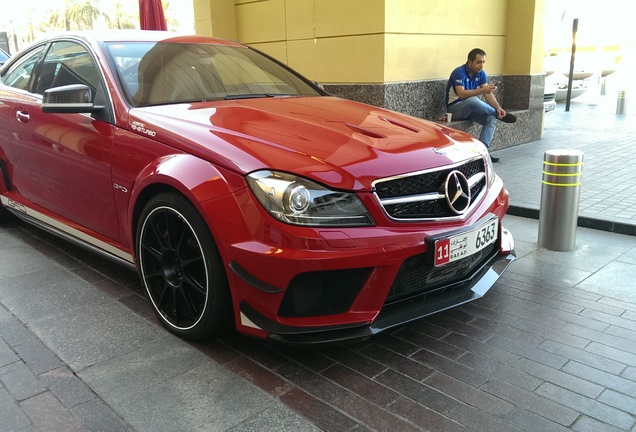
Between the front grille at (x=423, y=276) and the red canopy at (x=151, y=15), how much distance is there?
7632 millimetres

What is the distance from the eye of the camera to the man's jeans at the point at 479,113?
7.91 meters

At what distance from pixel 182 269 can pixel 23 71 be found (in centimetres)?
284

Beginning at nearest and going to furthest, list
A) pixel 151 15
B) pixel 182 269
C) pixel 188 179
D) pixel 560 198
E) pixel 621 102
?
pixel 188 179, pixel 182 269, pixel 560 198, pixel 151 15, pixel 621 102

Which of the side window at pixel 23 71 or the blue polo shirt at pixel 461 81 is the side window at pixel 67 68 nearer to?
the side window at pixel 23 71

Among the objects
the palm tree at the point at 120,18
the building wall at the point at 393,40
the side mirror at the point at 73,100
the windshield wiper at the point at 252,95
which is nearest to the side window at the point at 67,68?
the side mirror at the point at 73,100

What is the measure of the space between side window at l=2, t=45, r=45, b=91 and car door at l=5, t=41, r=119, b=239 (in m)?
0.10

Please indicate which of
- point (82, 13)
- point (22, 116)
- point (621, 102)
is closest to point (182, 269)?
Answer: point (22, 116)

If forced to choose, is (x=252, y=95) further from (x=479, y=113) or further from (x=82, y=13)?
(x=82, y=13)

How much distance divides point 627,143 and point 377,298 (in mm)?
8164

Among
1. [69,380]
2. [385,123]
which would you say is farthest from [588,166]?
[69,380]

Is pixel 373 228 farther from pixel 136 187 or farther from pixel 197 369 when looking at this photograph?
pixel 136 187

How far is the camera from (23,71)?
15.5ft

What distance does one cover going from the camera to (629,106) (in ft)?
50.7

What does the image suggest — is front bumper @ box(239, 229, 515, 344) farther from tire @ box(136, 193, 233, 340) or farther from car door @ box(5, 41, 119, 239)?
car door @ box(5, 41, 119, 239)
